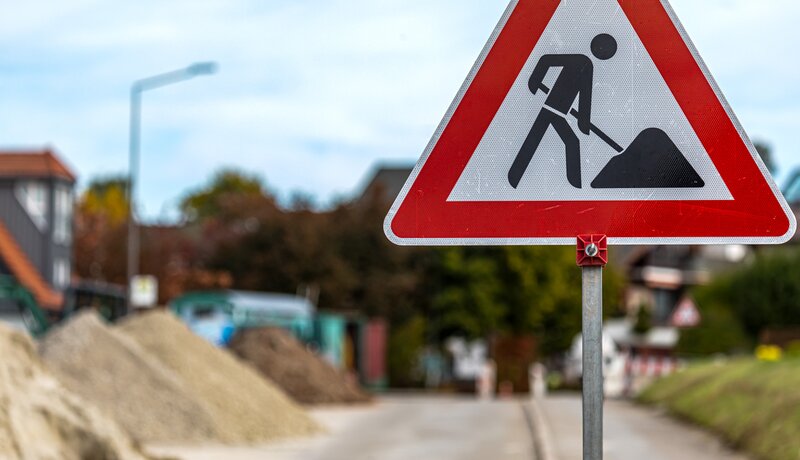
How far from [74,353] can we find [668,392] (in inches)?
528

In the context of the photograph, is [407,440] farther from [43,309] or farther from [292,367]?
[43,309]

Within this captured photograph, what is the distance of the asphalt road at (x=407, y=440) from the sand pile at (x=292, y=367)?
4.10 meters

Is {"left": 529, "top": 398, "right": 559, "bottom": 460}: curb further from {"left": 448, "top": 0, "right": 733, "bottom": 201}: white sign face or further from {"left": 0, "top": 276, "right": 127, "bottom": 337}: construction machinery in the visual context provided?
{"left": 448, "top": 0, "right": 733, "bottom": 201}: white sign face

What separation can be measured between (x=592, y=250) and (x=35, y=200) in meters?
52.1

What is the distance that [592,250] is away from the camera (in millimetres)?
3807

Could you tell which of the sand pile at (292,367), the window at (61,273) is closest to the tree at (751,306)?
the sand pile at (292,367)

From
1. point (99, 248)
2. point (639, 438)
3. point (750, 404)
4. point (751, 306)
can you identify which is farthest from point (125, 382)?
point (99, 248)

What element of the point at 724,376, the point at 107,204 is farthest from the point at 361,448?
the point at 107,204

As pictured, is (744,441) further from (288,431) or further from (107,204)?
(107,204)

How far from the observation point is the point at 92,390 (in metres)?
22.0

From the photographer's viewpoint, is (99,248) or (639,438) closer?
(639,438)

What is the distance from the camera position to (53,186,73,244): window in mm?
54438

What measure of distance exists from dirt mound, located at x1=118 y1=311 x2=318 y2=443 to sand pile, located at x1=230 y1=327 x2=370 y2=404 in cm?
981

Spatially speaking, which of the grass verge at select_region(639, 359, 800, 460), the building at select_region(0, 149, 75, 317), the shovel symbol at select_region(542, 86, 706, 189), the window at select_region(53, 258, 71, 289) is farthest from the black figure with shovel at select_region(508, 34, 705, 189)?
the window at select_region(53, 258, 71, 289)
